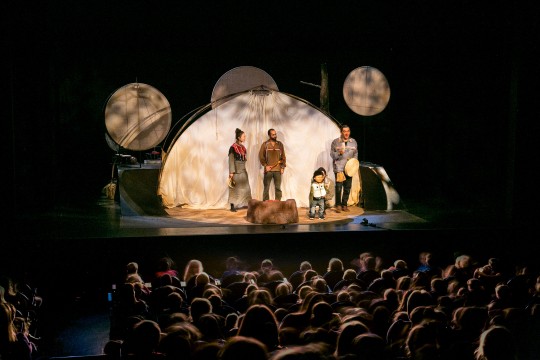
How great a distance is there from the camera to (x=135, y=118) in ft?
34.0

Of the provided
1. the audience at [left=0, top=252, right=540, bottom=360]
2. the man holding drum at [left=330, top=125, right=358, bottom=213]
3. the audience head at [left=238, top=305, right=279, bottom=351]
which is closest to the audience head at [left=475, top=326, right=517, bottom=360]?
the audience at [left=0, top=252, right=540, bottom=360]

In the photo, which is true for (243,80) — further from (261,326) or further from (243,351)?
(243,351)

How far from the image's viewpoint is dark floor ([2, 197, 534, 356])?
24.5 feet

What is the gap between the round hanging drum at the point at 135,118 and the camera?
1031 cm

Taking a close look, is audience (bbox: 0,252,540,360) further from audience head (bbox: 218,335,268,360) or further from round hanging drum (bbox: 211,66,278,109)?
round hanging drum (bbox: 211,66,278,109)

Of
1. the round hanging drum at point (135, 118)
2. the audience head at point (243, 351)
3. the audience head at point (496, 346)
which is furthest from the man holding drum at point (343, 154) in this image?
the audience head at point (243, 351)

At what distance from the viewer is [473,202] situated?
10789 mm

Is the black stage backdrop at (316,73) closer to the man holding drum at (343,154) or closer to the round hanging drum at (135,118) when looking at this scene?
the round hanging drum at (135,118)

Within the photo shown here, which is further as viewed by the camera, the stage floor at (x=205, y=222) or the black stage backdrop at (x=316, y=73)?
the black stage backdrop at (x=316, y=73)

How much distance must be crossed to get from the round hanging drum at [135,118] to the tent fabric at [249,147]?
25.2 inches

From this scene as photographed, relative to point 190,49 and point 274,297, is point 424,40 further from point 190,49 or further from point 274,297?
point 274,297

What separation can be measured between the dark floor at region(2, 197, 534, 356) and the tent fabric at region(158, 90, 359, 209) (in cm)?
112

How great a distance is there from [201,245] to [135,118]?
3.27m

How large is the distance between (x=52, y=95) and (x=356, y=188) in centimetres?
472
